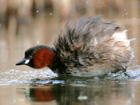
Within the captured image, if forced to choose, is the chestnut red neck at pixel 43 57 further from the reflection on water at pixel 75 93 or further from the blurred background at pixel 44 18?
the blurred background at pixel 44 18

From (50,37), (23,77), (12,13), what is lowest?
(23,77)

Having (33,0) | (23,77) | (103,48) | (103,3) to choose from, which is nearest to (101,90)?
(103,48)

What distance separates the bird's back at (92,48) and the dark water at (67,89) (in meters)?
0.16

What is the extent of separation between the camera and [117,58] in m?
6.47

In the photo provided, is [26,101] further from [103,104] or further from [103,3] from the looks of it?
[103,3]

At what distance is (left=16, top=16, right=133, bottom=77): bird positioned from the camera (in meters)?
6.32

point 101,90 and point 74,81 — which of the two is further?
point 74,81

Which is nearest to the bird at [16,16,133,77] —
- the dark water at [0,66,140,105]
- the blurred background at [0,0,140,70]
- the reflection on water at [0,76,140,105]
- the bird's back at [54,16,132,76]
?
the bird's back at [54,16,132,76]

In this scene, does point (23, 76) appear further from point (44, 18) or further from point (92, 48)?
point (44, 18)

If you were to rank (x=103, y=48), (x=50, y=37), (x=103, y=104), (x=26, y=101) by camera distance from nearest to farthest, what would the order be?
(x=103, y=104), (x=26, y=101), (x=103, y=48), (x=50, y=37)

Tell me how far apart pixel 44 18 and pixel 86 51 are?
11766mm

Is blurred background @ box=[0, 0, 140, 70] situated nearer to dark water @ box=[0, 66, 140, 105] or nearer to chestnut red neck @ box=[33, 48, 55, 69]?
chestnut red neck @ box=[33, 48, 55, 69]

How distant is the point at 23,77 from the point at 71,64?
2.53 ft

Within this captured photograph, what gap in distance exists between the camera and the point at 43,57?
6.61m
